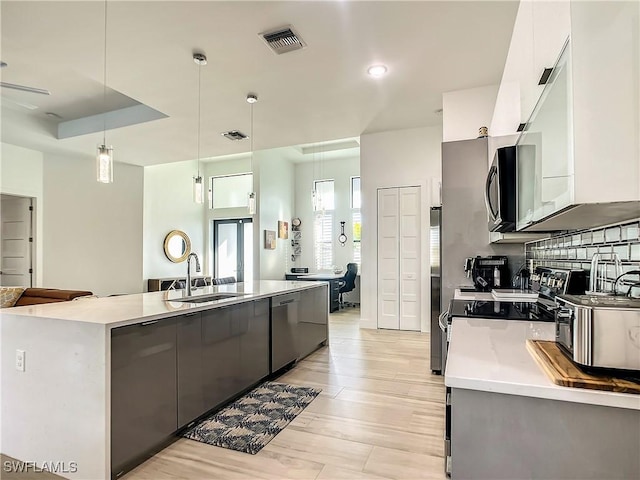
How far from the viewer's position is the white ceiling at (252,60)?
8.59 feet

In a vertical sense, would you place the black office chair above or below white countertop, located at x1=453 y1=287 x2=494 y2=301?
below

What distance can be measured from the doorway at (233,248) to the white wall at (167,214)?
0.39 meters

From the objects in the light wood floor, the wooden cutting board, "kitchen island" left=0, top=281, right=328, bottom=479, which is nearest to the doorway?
the light wood floor

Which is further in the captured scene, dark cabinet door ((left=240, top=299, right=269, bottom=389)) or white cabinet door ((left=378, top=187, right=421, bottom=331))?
white cabinet door ((left=378, top=187, right=421, bottom=331))

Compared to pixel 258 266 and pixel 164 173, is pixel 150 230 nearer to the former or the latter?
pixel 164 173

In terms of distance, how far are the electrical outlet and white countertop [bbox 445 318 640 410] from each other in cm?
227

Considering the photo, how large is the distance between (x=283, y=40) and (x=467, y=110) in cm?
221

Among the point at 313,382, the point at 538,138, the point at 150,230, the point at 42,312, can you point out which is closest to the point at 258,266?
the point at 150,230

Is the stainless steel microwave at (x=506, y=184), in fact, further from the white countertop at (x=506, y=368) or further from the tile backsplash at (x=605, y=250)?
the white countertop at (x=506, y=368)

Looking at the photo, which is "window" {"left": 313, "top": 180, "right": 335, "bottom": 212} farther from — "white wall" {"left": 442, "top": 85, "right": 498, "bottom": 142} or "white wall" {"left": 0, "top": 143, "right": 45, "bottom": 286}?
"white wall" {"left": 0, "top": 143, "right": 45, "bottom": 286}

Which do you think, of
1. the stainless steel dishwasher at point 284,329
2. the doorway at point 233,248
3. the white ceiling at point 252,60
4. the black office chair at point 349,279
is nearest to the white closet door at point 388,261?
the white ceiling at point 252,60

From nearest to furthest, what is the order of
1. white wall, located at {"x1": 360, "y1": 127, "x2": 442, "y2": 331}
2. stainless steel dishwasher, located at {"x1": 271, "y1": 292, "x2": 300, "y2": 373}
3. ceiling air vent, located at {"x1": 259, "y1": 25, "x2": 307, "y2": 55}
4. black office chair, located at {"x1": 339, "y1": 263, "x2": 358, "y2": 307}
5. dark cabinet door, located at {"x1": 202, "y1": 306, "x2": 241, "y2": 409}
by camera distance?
dark cabinet door, located at {"x1": 202, "y1": 306, "x2": 241, "y2": 409} < ceiling air vent, located at {"x1": 259, "y1": 25, "x2": 307, "y2": 55} < stainless steel dishwasher, located at {"x1": 271, "y1": 292, "x2": 300, "y2": 373} < white wall, located at {"x1": 360, "y1": 127, "x2": 442, "y2": 331} < black office chair, located at {"x1": 339, "y1": 263, "x2": 358, "y2": 307}

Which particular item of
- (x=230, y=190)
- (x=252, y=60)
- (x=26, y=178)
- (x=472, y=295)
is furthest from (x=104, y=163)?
(x=230, y=190)

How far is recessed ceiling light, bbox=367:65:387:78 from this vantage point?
3418mm
